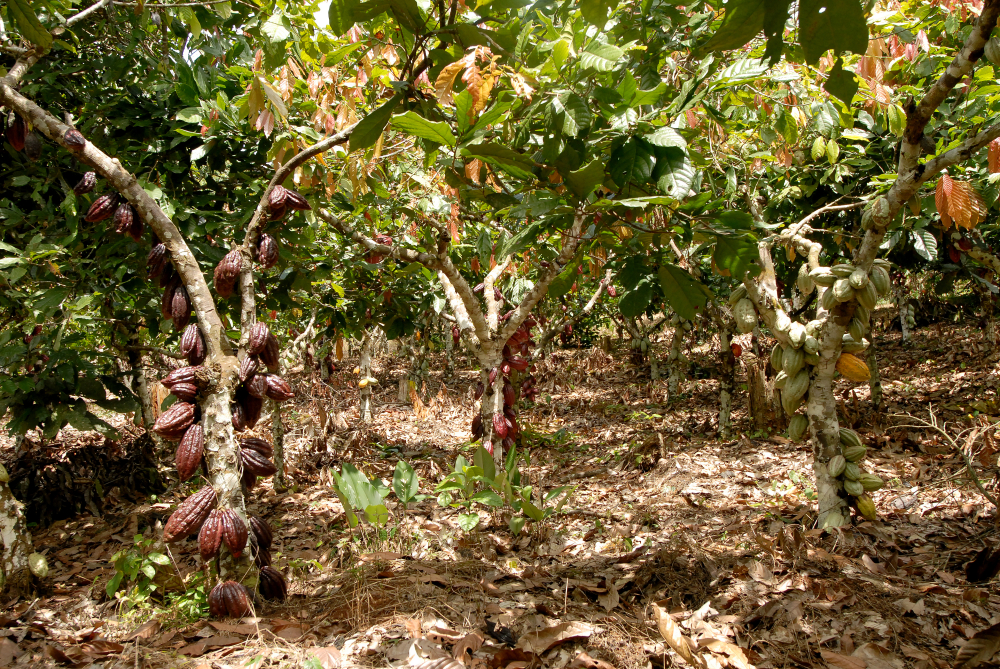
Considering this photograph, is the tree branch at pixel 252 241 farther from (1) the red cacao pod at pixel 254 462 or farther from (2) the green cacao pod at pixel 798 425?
(2) the green cacao pod at pixel 798 425

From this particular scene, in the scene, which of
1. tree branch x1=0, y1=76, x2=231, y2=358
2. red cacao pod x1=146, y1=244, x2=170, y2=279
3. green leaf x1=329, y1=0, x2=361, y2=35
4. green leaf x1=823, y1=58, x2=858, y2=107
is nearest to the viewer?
green leaf x1=823, y1=58, x2=858, y2=107

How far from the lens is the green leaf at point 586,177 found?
4.53 ft

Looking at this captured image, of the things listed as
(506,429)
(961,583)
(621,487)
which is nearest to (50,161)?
(506,429)

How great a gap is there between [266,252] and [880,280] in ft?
8.22

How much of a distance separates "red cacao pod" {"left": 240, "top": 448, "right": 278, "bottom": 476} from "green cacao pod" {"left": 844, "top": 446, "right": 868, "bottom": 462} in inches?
100

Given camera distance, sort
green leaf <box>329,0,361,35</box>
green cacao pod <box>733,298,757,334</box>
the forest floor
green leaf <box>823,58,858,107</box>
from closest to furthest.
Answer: green leaf <box>823,58,858,107</box> → green leaf <box>329,0,361,35</box> → the forest floor → green cacao pod <box>733,298,757,334</box>

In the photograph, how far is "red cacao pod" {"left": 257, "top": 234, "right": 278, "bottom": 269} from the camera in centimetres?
214

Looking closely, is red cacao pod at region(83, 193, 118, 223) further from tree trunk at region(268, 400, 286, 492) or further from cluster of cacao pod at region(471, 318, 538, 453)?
tree trunk at region(268, 400, 286, 492)

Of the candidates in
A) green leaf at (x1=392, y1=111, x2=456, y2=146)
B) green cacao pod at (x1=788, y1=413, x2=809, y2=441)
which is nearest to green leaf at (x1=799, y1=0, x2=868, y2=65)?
green leaf at (x1=392, y1=111, x2=456, y2=146)

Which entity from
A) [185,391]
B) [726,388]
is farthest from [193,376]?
[726,388]

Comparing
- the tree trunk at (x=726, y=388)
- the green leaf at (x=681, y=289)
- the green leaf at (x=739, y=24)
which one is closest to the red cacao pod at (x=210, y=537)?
the green leaf at (x=681, y=289)

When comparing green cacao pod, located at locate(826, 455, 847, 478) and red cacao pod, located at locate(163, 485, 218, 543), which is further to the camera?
green cacao pod, located at locate(826, 455, 847, 478)

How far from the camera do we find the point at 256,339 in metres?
2.07

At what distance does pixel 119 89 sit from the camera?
3480mm
